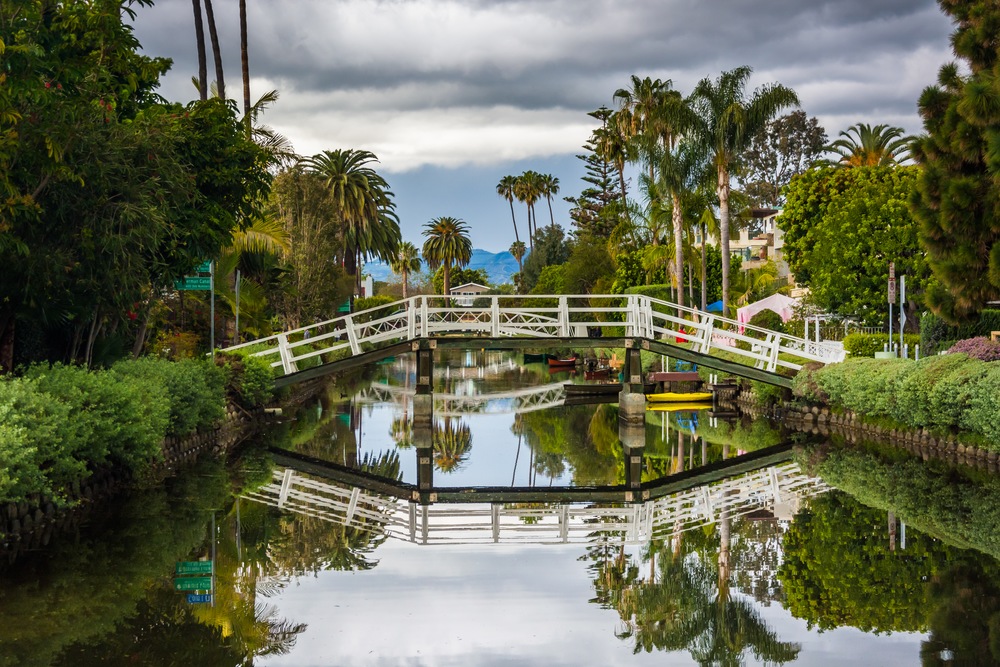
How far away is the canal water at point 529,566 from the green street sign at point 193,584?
45 millimetres

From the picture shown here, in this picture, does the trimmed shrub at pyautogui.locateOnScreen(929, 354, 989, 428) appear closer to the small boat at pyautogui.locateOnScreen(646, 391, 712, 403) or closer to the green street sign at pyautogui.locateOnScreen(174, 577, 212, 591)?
the small boat at pyautogui.locateOnScreen(646, 391, 712, 403)

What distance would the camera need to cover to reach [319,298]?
5147cm

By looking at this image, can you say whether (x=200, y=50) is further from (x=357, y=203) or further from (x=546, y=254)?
(x=546, y=254)

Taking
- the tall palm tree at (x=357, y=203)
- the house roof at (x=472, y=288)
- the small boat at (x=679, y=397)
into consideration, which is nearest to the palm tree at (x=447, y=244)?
the house roof at (x=472, y=288)

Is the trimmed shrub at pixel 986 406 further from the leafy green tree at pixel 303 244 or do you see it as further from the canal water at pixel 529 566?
the leafy green tree at pixel 303 244

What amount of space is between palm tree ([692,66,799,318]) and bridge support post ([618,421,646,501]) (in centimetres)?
1584

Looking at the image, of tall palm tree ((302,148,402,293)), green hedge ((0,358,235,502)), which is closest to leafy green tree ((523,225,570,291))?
tall palm tree ((302,148,402,293))

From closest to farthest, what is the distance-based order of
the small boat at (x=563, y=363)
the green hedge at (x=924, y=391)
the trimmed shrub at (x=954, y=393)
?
1. the green hedge at (x=924, y=391)
2. the trimmed shrub at (x=954, y=393)
3. the small boat at (x=563, y=363)

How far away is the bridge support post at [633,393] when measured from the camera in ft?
107

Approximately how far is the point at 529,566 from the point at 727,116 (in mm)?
35705

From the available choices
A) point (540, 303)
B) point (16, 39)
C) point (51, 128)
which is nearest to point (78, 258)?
point (51, 128)

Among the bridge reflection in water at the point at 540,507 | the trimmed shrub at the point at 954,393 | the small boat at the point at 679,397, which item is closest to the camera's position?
the bridge reflection in water at the point at 540,507

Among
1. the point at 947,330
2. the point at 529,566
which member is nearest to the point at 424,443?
the point at 947,330

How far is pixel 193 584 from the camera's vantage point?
1270cm
